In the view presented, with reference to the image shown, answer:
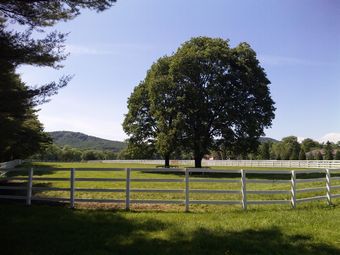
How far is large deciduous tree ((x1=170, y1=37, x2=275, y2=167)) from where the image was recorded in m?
40.0

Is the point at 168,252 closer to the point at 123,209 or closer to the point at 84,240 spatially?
the point at 84,240

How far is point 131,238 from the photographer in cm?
956

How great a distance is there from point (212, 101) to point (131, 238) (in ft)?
103

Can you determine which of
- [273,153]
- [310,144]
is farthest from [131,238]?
[310,144]

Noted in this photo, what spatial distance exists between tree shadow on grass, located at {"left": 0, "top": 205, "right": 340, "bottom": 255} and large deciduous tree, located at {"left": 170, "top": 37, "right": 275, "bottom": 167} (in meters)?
28.7

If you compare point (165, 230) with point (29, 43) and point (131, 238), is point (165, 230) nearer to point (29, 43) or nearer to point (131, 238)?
point (131, 238)

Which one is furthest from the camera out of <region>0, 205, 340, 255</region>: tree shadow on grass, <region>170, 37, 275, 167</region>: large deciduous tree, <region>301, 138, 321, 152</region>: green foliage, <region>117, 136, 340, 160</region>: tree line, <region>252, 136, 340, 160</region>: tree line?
<region>301, 138, 321, 152</region>: green foliage

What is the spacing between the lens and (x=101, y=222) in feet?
37.6

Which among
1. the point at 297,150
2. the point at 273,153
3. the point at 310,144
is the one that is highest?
the point at 310,144

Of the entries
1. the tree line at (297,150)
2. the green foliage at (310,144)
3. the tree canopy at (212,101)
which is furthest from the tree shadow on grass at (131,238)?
the green foliage at (310,144)

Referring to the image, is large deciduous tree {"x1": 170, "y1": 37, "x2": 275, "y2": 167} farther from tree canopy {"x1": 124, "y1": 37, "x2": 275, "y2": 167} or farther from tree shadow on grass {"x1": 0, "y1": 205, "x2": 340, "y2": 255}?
tree shadow on grass {"x1": 0, "y1": 205, "x2": 340, "y2": 255}

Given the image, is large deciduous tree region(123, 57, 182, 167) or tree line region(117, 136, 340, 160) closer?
large deciduous tree region(123, 57, 182, 167)

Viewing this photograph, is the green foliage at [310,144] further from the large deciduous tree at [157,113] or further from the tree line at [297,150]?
the large deciduous tree at [157,113]

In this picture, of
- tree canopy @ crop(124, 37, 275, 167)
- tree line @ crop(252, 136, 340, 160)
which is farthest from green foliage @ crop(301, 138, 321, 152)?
tree canopy @ crop(124, 37, 275, 167)
